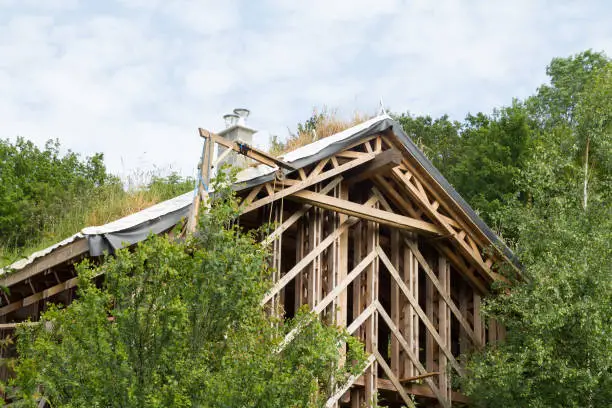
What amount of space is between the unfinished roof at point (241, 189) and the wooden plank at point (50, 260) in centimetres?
4

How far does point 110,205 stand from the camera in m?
14.4

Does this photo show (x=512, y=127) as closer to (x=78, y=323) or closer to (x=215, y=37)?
(x=215, y=37)

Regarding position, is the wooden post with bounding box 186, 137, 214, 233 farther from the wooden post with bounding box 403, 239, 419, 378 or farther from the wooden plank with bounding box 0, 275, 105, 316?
the wooden post with bounding box 403, 239, 419, 378

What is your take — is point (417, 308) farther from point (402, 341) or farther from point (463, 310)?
point (463, 310)

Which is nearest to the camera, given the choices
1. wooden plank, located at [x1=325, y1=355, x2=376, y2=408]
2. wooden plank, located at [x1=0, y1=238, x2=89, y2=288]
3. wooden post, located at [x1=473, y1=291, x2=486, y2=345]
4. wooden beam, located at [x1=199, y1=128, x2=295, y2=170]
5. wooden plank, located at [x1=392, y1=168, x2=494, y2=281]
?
wooden plank, located at [x1=325, y1=355, x2=376, y2=408]

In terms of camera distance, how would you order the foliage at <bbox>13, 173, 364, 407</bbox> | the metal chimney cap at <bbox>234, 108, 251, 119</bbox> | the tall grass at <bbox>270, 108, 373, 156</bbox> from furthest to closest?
the tall grass at <bbox>270, 108, 373, 156</bbox> < the metal chimney cap at <bbox>234, 108, 251, 119</bbox> < the foliage at <bbox>13, 173, 364, 407</bbox>

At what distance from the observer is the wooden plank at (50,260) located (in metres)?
8.37

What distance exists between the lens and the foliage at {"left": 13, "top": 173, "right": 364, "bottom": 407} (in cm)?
598

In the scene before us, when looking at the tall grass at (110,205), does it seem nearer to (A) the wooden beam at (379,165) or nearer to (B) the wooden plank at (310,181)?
(A) the wooden beam at (379,165)

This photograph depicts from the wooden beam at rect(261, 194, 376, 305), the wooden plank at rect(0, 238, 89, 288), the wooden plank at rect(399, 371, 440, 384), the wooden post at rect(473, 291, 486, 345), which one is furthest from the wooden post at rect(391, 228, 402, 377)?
the wooden plank at rect(0, 238, 89, 288)

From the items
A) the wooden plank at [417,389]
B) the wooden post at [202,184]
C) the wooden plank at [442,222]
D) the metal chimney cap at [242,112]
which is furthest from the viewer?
the metal chimney cap at [242,112]

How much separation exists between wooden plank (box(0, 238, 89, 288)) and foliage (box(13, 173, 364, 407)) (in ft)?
5.79

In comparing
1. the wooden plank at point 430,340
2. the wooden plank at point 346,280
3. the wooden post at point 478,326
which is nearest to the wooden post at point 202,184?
the wooden plank at point 346,280

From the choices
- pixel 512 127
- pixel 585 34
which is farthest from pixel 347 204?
pixel 585 34
